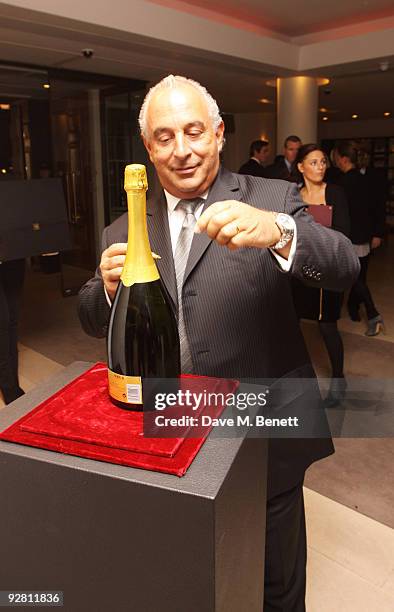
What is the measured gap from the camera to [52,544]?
69 cm

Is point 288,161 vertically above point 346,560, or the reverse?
point 288,161

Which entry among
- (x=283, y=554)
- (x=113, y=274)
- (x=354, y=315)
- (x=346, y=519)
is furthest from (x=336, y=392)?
(x=113, y=274)

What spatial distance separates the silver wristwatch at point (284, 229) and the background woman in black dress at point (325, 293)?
7.15ft

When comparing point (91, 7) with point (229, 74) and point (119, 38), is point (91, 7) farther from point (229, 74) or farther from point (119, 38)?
point (229, 74)

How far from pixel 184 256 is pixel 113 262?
29 cm

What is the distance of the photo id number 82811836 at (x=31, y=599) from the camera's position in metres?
0.70

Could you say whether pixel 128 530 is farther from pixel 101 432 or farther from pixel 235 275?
pixel 235 275

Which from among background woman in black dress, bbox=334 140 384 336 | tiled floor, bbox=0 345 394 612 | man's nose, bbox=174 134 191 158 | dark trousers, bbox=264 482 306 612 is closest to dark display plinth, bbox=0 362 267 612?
dark trousers, bbox=264 482 306 612

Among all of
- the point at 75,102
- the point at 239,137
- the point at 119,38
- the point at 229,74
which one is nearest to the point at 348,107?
the point at 239,137

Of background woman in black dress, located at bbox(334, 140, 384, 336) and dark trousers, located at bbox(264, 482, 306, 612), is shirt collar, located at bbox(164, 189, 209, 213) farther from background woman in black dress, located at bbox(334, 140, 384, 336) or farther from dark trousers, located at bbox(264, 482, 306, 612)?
background woman in black dress, located at bbox(334, 140, 384, 336)

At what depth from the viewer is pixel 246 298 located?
1111 mm

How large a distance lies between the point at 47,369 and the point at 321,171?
2.38 metres

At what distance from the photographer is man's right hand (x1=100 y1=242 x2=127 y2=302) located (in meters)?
0.84

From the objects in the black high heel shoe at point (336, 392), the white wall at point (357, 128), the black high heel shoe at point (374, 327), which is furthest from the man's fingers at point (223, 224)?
the white wall at point (357, 128)
